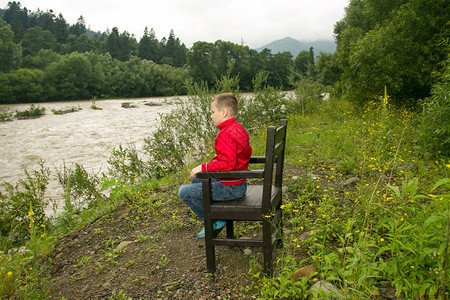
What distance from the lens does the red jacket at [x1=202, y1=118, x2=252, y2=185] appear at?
9.03 ft

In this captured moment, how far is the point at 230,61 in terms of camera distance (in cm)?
961

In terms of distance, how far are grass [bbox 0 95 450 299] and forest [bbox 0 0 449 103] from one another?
405 centimetres

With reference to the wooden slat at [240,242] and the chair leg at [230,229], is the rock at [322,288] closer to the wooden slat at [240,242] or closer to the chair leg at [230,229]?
the wooden slat at [240,242]

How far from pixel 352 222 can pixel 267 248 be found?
79cm

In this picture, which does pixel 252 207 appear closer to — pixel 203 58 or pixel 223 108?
pixel 223 108

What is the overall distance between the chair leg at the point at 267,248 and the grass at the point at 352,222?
103 millimetres

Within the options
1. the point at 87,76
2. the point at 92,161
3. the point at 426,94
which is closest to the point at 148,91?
the point at 87,76

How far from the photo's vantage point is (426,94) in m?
12.9

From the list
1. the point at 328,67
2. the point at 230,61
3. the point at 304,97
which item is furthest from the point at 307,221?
the point at 328,67

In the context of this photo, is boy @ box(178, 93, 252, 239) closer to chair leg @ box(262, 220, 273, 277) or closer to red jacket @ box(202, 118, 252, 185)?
red jacket @ box(202, 118, 252, 185)

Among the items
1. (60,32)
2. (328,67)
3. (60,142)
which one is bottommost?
(60,142)

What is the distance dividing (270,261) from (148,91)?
56442mm

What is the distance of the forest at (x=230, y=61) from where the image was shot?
37.4ft

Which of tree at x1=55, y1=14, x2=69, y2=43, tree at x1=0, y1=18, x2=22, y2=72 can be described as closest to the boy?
tree at x1=0, y1=18, x2=22, y2=72
